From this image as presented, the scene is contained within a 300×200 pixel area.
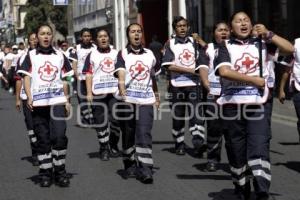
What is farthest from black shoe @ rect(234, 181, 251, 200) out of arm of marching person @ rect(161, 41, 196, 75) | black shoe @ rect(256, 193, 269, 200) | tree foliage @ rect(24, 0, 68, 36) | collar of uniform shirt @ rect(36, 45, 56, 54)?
tree foliage @ rect(24, 0, 68, 36)

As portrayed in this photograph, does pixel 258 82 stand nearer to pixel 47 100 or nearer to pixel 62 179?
pixel 47 100

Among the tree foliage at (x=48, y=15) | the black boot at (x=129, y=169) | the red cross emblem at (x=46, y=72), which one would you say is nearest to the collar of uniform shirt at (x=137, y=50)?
the red cross emblem at (x=46, y=72)

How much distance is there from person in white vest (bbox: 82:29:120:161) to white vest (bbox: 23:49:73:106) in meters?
2.06

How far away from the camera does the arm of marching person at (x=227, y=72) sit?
730 centimetres

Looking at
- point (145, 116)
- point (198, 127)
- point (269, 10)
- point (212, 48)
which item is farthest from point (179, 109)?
point (269, 10)

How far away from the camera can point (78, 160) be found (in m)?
11.3

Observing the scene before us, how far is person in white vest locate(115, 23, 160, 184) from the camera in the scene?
9.20m

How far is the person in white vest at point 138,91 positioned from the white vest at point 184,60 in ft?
5.58

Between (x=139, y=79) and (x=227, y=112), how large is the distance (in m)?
1.93

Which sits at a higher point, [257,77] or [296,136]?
[257,77]

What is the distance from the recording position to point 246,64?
748cm

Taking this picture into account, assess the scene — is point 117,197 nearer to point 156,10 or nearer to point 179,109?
point 179,109

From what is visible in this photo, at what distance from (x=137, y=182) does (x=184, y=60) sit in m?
2.54

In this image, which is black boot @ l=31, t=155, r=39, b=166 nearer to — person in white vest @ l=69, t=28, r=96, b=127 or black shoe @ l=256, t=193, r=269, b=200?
person in white vest @ l=69, t=28, r=96, b=127
